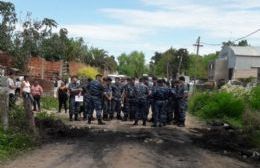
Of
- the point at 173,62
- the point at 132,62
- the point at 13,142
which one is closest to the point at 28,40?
the point at 13,142

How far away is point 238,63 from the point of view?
80938mm

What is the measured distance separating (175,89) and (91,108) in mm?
3459

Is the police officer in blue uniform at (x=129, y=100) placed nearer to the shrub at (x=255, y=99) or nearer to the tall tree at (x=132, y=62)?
the shrub at (x=255, y=99)

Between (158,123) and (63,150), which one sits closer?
(63,150)

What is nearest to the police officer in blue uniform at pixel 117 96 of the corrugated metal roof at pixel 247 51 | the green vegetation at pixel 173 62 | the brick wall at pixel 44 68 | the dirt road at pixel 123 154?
the dirt road at pixel 123 154

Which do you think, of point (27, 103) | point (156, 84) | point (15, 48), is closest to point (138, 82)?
point (156, 84)

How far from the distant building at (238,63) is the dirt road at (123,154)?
5750 cm

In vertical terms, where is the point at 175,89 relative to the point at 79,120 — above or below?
above

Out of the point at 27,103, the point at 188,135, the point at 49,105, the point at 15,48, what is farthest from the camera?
the point at 15,48

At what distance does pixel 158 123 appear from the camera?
23141mm

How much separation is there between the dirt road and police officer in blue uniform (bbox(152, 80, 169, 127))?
11.8ft

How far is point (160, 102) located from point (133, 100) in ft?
7.20

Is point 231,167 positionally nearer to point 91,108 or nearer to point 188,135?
point 188,135

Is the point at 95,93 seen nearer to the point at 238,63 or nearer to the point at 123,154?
the point at 123,154
